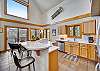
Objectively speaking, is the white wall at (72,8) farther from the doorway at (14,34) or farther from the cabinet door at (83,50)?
the doorway at (14,34)

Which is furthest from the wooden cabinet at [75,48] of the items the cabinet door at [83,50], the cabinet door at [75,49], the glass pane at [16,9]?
the glass pane at [16,9]

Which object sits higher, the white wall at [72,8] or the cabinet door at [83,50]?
the white wall at [72,8]

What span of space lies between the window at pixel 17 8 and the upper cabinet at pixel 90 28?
6.06m

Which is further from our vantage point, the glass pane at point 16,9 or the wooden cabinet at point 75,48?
the glass pane at point 16,9

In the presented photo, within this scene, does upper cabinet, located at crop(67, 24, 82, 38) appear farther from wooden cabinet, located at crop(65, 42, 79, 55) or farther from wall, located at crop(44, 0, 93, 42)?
wooden cabinet, located at crop(65, 42, 79, 55)

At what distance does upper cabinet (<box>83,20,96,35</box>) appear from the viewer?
17.4ft

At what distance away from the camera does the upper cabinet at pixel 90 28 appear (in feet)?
17.4

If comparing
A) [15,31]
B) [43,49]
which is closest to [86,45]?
[43,49]

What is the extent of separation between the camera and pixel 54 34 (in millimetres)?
10289

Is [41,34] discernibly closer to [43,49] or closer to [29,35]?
[29,35]

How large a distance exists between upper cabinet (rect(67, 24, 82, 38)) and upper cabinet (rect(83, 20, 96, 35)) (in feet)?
2.20

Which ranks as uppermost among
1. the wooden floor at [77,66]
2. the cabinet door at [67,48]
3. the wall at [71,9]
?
the wall at [71,9]

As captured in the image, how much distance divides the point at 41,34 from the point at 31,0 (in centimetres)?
407

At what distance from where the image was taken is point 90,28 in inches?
218
